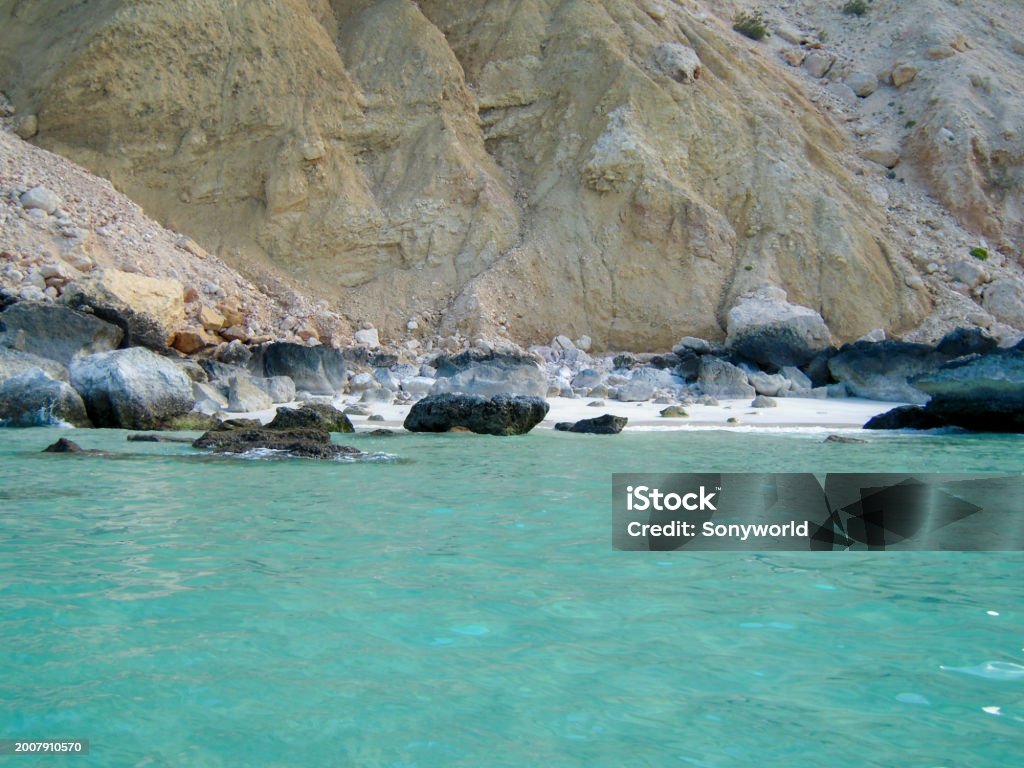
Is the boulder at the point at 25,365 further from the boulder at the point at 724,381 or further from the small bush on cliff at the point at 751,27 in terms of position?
the small bush on cliff at the point at 751,27

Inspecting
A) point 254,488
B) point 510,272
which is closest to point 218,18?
point 510,272

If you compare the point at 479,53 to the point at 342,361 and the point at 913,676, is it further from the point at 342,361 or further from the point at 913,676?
the point at 913,676

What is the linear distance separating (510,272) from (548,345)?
2.37 meters

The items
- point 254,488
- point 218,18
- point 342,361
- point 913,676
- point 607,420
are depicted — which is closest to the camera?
point 913,676

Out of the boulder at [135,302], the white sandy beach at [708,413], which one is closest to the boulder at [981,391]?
the white sandy beach at [708,413]

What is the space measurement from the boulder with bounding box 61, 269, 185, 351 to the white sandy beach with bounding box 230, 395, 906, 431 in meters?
3.61

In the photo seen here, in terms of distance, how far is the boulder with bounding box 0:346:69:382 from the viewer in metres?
13.2

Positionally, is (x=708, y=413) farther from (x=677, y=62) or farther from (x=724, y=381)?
(x=677, y=62)

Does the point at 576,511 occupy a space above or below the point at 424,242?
below

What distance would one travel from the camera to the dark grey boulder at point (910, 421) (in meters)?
13.1

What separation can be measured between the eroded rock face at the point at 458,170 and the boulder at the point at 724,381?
7.14m

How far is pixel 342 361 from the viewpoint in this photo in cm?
1762

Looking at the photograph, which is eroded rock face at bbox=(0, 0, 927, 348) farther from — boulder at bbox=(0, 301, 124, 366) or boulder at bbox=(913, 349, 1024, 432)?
boulder at bbox=(913, 349, 1024, 432)

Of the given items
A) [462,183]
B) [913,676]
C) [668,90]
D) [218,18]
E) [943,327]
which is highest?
[218,18]
